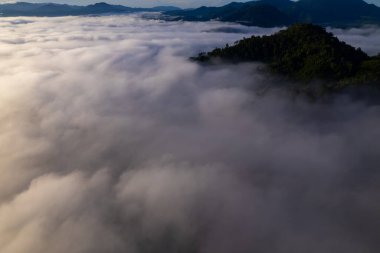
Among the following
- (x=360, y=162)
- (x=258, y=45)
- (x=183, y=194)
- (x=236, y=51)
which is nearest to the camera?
(x=183, y=194)

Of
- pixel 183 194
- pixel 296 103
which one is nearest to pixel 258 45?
pixel 296 103

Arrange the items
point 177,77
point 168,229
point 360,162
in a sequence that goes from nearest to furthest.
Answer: point 168,229
point 360,162
point 177,77

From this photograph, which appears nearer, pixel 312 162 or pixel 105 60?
pixel 312 162

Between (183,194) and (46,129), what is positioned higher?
(183,194)

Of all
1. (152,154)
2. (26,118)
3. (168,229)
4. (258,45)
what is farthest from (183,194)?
(26,118)

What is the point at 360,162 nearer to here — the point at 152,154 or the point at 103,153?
the point at 152,154

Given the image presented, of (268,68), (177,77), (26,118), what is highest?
(268,68)
